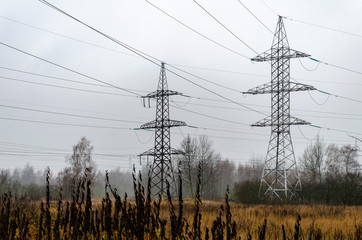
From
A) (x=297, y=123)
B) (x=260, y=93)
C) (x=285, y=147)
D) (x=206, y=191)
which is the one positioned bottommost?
(x=206, y=191)

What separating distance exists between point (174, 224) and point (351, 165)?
222 ft

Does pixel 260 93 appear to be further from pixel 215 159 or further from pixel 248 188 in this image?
pixel 215 159

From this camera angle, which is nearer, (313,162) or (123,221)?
(123,221)

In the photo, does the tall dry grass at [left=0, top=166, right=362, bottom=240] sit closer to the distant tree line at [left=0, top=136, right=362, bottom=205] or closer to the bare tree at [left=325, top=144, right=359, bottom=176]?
the distant tree line at [left=0, top=136, right=362, bottom=205]

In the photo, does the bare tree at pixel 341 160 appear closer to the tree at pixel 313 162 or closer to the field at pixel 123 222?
the tree at pixel 313 162

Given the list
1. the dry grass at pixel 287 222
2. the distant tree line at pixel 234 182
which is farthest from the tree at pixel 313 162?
the dry grass at pixel 287 222

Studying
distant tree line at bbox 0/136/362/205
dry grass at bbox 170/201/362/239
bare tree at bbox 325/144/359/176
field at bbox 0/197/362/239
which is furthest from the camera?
bare tree at bbox 325/144/359/176

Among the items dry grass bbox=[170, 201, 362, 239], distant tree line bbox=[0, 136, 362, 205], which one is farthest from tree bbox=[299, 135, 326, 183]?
dry grass bbox=[170, 201, 362, 239]

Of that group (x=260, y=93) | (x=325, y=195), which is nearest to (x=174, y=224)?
(x=260, y=93)

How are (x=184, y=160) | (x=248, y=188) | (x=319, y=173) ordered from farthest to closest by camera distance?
(x=319, y=173)
(x=184, y=160)
(x=248, y=188)

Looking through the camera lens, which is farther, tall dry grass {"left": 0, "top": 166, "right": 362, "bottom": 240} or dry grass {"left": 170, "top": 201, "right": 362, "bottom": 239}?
dry grass {"left": 170, "top": 201, "right": 362, "bottom": 239}

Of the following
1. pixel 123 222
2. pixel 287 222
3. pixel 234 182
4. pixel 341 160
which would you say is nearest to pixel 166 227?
pixel 287 222

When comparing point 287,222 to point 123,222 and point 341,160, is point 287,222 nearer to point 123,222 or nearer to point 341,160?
point 123,222

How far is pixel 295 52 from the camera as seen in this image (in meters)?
26.5
